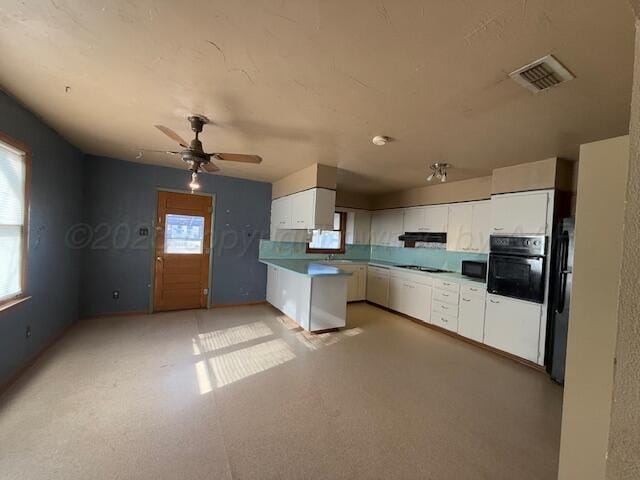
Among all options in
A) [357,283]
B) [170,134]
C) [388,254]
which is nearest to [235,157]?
[170,134]

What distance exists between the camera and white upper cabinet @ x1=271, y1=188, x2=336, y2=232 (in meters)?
3.99

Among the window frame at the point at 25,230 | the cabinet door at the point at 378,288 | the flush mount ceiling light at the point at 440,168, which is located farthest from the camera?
the cabinet door at the point at 378,288

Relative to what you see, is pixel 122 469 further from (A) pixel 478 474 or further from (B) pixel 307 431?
(A) pixel 478 474

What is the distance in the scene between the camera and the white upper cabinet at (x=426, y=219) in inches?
191

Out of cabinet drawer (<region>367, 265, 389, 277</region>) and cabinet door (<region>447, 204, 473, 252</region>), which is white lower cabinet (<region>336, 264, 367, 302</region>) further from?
cabinet door (<region>447, 204, 473, 252</region>)

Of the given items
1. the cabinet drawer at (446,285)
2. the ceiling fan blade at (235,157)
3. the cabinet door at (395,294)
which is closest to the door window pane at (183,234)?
the ceiling fan blade at (235,157)

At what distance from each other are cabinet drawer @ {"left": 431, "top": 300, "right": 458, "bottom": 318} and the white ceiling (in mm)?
2296

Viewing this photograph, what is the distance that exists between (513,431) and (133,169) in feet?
18.8

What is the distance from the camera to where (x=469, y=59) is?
1.57m

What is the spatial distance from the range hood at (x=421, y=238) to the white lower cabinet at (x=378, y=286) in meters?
0.75

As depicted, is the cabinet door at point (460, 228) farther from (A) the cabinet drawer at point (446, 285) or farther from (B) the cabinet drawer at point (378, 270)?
(B) the cabinet drawer at point (378, 270)

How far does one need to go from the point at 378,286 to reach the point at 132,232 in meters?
4.54

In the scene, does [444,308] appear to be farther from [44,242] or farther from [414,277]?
[44,242]

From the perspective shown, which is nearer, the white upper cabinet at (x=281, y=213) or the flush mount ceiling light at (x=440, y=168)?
the flush mount ceiling light at (x=440, y=168)
